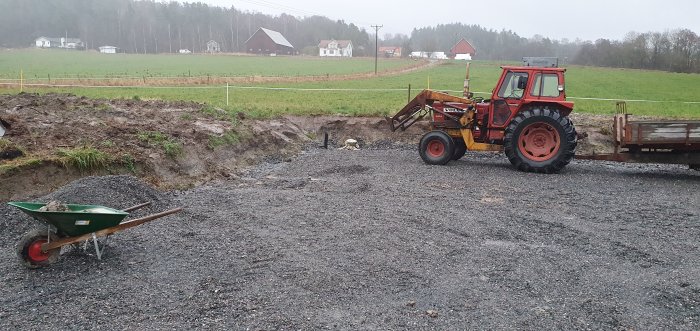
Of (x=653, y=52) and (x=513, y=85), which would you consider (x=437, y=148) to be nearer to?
(x=513, y=85)

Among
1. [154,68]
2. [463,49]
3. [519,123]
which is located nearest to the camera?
[519,123]

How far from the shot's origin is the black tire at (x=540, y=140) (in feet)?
37.6

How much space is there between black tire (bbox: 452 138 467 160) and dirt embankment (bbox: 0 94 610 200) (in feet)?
9.45

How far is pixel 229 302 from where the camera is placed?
516cm

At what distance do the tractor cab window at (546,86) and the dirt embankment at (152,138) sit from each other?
3.68 meters

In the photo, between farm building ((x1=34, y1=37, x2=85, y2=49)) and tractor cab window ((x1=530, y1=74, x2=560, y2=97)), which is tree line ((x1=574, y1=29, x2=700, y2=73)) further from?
farm building ((x1=34, y1=37, x2=85, y2=49))

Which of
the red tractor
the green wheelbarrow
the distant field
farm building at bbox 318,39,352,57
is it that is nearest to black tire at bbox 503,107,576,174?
the red tractor

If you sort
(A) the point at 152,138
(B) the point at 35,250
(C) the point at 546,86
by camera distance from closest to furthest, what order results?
(B) the point at 35,250 → (A) the point at 152,138 → (C) the point at 546,86

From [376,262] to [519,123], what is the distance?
669cm

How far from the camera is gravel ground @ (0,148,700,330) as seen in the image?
195 inches

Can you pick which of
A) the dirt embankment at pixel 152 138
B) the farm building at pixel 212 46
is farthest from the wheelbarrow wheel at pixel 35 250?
the farm building at pixel 212 46

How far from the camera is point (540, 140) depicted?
39.2 feet

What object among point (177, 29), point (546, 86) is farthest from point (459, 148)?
point (177, 29)

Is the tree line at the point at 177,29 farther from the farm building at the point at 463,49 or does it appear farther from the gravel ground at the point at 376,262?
the gravel ground at the point at 376,262
